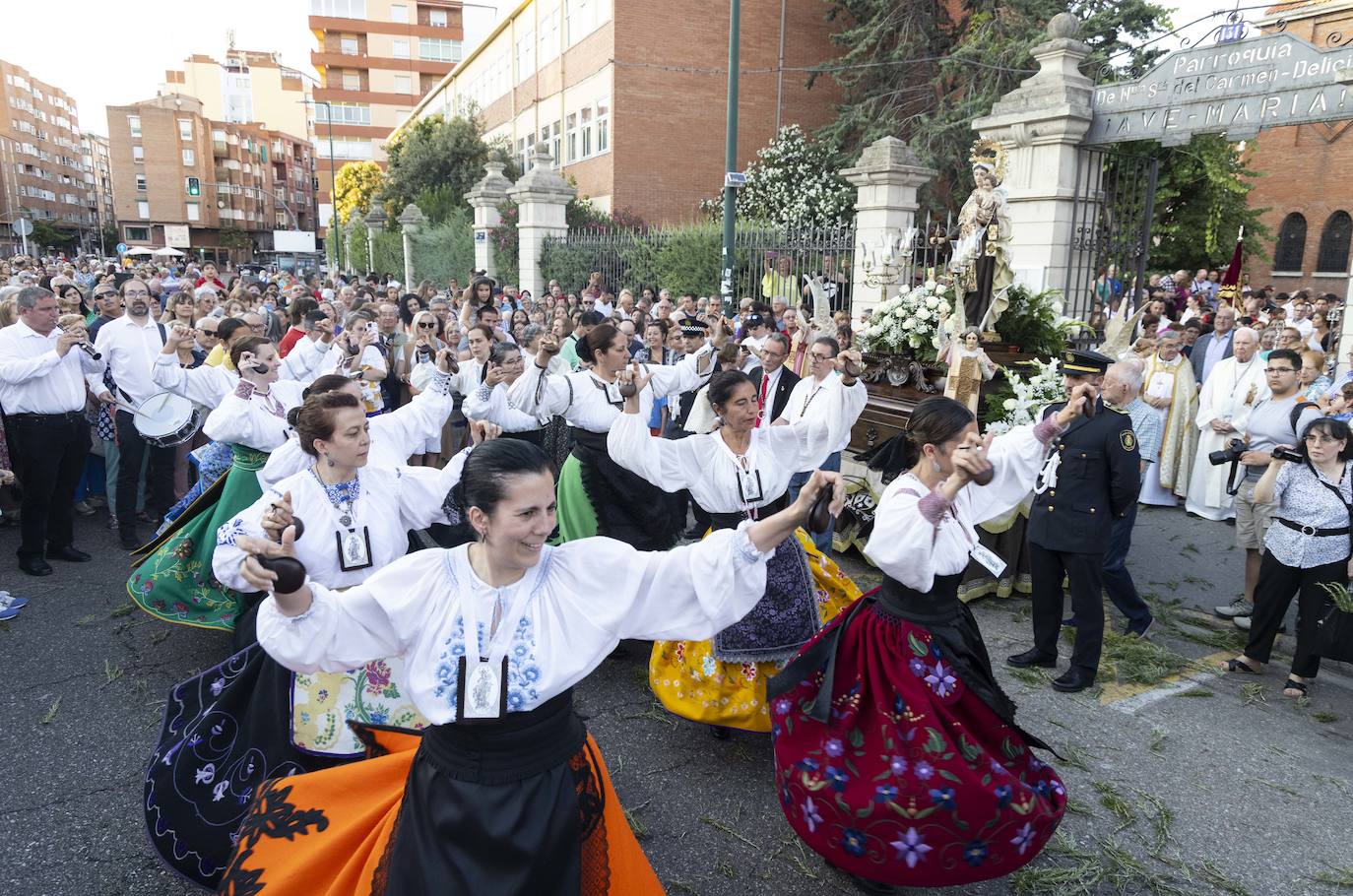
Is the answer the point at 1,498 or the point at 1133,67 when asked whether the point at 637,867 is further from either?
the point at 1133,67

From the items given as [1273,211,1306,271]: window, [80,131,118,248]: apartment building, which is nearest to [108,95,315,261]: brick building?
[80,131,118,248]: apartment building

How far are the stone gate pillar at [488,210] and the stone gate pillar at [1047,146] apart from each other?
46.6ft

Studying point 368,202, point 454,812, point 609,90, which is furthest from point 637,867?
point 368,202

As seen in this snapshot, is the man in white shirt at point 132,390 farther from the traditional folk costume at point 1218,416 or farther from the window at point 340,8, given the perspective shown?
the window at point 340,8

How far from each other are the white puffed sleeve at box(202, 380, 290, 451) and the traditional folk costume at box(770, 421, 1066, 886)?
322cm

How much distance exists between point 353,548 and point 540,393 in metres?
2.42

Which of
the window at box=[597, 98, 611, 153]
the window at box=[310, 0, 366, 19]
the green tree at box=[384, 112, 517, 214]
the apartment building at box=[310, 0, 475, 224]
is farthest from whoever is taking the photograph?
the apartment building at box=[310, 0, 475, 224]

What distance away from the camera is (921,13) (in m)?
22.8

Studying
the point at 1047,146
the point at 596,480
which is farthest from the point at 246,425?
the point at 1047,146

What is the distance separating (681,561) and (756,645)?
5.32ft

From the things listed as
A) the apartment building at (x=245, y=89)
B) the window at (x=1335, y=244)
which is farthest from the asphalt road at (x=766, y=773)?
the apartment building at (x=245, y=89)

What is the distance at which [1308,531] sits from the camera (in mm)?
4938

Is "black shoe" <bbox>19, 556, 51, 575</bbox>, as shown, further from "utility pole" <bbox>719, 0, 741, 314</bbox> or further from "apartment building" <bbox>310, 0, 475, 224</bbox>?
"apartment building" <bbox>310, 0, 475, 224</bbox>

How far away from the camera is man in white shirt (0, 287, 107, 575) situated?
6516mm
